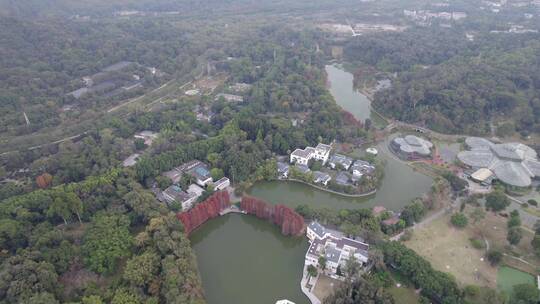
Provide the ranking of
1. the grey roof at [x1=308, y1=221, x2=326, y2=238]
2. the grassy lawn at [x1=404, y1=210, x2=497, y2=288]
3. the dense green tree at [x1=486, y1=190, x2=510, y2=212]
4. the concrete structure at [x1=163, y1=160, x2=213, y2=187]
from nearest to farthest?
the grassy lawn at [x1=404, y1=210, x2=497, y2=288] < the grey roof at [x1=308, y1=221, x2=326, y2=238] < the dense green tree at [x1=486, y1=190, x2=510, y2=212] < the concrete structure at [x1=163, y1=160, x2=213, y2=187]

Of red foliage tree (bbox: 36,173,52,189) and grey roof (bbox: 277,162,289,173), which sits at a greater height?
red foliage tree (bbox: 36,173,52,189)

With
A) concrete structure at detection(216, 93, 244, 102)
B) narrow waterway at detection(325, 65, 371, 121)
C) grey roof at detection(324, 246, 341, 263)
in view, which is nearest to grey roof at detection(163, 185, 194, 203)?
grey roof at detection(324, 246, 341, 263)

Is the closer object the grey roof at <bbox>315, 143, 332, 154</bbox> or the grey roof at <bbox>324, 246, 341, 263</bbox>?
the grey roof at <bbox>324, 246, 341, 263</bbox>

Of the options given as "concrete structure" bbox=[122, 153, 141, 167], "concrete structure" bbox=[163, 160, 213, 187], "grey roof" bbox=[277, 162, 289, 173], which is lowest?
"grey roof" bbox=[277, 162, 289, 173]

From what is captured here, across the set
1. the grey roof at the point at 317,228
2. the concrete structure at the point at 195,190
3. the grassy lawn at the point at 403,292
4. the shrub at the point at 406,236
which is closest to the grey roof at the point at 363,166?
the shrub at the point at 406,236

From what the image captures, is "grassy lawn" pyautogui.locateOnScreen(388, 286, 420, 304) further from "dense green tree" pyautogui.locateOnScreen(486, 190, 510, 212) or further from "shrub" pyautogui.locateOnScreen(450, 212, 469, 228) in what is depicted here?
"dense green tree" pyautogui.locateOnScreen(486, 190, 510, 212)

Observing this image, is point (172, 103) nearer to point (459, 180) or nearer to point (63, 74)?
point (63, 74)

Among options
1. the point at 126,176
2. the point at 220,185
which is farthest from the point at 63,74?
the point at 220,185
